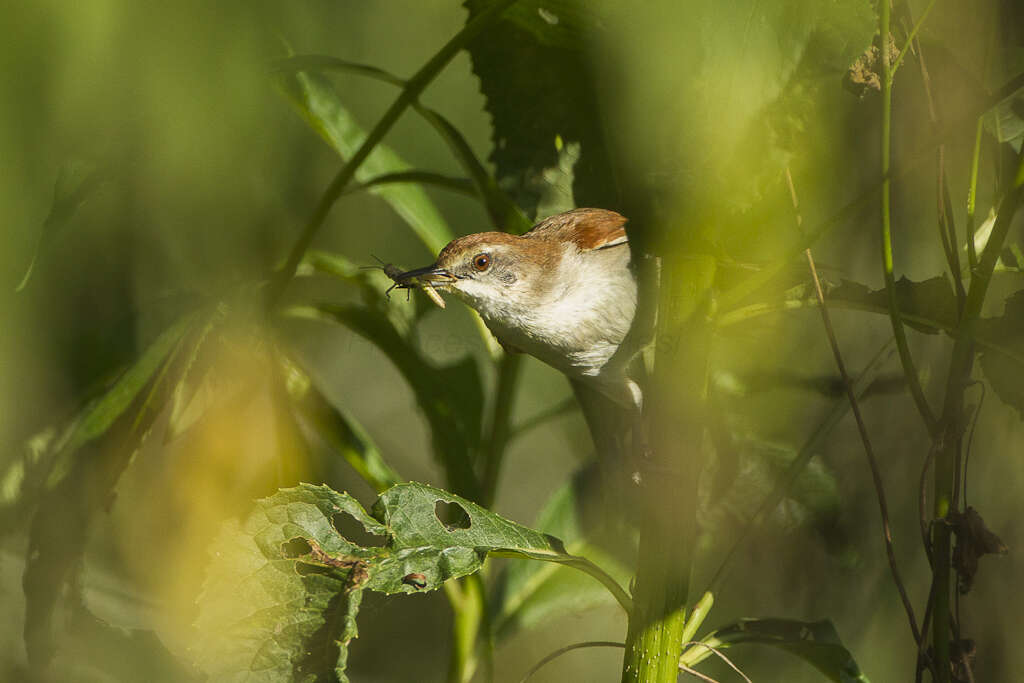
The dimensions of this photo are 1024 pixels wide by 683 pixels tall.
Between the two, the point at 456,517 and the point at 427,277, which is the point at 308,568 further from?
the point at 427,277

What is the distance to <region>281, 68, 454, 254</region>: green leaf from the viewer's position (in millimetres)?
1152

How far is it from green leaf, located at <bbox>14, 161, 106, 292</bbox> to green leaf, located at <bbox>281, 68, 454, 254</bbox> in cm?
26

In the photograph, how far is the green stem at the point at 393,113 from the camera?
3.07ft

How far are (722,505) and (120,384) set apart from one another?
765mm

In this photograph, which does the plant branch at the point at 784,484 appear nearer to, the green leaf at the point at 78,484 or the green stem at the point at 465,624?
the green stem at the point at 465,624

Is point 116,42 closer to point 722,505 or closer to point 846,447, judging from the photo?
point 722,505

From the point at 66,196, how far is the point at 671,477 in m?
0.69

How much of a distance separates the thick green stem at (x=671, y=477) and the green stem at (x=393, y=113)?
1.03ft

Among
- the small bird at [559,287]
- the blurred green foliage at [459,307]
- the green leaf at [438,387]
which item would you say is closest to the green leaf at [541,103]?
the blurred green foliage at [459,307]

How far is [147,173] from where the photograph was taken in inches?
52.2

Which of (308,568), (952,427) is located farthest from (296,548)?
(952,427)

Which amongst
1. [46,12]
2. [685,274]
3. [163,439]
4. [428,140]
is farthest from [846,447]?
[46,12]

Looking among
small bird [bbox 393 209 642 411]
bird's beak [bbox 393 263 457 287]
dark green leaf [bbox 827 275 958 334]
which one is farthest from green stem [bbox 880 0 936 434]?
bird's beak [bbox 393 263 457 287]

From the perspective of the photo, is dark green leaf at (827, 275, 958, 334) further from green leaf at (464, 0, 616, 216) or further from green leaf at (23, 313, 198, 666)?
green leaf at (23, 313, 198, 666)
